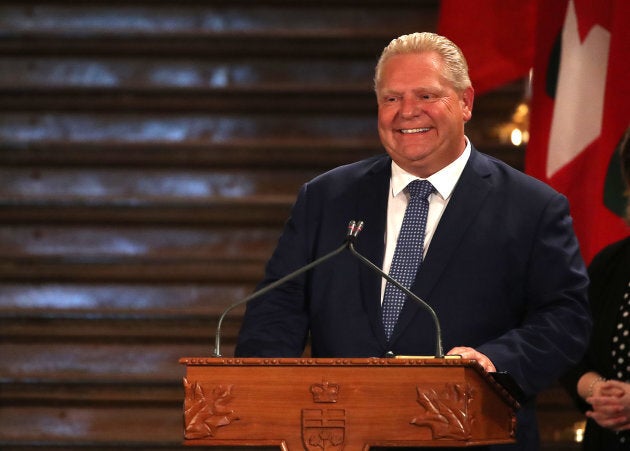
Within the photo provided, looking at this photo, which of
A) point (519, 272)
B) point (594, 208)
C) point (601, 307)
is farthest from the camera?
point (594, 208)

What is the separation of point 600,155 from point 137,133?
2.04m

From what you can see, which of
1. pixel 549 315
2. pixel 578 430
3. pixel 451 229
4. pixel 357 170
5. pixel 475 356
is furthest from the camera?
pixel 578 430

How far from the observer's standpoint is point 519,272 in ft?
9.03

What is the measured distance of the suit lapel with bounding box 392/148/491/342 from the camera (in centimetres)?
270

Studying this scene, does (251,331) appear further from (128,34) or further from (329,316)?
(128,34)

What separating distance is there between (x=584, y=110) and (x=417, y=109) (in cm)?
179

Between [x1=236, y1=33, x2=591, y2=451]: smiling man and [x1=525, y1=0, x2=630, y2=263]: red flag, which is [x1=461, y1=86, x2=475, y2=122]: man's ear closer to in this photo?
[x1=236, y1=33, x2=591, y2=451]: smiling man

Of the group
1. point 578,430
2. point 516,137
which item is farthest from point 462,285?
point 516,137

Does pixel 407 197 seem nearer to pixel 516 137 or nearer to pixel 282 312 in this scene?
pixel 282 312

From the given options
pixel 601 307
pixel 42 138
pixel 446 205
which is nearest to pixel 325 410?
pixel 446 205

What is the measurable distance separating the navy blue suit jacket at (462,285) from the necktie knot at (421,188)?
63 mm

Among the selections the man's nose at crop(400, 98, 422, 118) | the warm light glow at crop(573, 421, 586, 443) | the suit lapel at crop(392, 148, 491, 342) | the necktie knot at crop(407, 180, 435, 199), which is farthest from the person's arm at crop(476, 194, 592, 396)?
the warm light glow at crop(573, 421, 586, 443)

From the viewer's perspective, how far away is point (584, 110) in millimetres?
4477

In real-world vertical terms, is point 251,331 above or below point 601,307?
below
